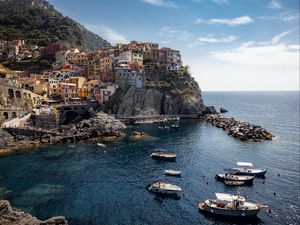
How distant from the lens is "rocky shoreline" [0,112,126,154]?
74.3m

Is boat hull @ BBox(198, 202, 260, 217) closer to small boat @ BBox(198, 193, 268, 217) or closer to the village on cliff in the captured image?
small boat @ BBox(198, 193, 268, 217)

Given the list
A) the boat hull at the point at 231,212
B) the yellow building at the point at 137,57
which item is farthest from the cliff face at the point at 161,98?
the boat hull at the point at 231,212

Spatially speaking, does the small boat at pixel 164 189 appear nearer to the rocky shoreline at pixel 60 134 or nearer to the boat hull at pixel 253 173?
the boat hull at pixel 253 173

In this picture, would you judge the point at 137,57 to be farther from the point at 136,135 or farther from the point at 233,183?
the point at 233,183

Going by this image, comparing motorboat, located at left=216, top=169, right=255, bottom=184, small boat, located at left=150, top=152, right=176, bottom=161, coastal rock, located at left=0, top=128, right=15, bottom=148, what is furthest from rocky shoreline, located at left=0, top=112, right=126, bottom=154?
motorboat, located at left=216, top=169, right=255, bottom=184

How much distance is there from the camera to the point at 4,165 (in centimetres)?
5909

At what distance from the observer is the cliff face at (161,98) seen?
116525mm

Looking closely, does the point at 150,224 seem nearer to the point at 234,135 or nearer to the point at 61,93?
the point at 234,135

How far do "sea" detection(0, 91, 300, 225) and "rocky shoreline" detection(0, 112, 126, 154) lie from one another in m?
4.67

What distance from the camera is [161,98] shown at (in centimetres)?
12900

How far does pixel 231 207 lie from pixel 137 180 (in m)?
19.4

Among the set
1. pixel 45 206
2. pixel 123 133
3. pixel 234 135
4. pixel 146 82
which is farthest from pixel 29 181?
pixel 146 82

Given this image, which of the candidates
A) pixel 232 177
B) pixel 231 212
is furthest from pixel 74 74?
pixel 231 212

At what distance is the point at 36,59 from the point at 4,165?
10891 centimetres
